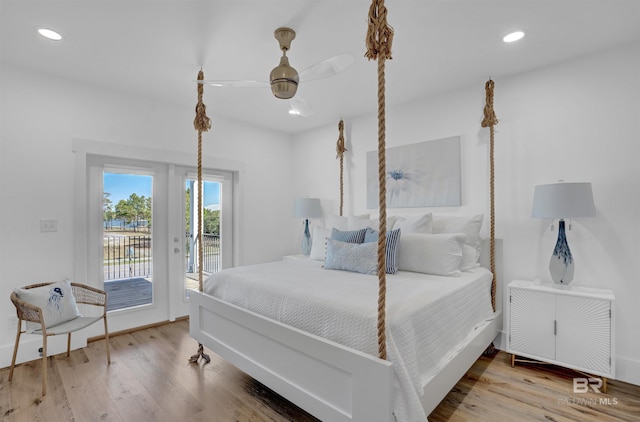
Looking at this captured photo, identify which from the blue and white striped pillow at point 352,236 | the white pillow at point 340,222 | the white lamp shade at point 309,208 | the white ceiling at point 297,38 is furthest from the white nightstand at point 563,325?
the white lamp shade at point 309,208

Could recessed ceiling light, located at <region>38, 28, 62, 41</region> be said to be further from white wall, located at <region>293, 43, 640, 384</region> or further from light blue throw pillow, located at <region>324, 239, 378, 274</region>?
white wall, located at <region>293, 43, 640, 384</region>

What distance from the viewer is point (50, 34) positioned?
88.9 inches

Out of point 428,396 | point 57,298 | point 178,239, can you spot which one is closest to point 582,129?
point 428,396

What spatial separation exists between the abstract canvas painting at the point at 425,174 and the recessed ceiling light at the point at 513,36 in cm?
103

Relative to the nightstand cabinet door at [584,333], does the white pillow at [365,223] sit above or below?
above

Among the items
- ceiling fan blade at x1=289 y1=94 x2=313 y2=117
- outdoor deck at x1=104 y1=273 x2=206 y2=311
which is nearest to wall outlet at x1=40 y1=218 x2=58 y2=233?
outdoor deck at x1=104 y1=273 x2=206 y2=311

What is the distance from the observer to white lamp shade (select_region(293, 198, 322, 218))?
14.1 feet

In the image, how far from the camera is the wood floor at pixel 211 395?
1974 millimetres

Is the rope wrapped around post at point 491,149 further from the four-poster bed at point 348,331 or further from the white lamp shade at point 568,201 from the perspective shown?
the white lamp shade at point 568,201

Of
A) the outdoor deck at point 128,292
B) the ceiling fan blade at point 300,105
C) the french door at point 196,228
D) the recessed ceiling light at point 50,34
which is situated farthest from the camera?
the french door at point 196,228

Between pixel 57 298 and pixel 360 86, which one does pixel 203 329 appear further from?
pixel 360 86

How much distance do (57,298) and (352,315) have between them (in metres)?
2.38

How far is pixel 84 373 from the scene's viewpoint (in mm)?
2514

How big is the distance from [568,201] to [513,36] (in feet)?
4.09
